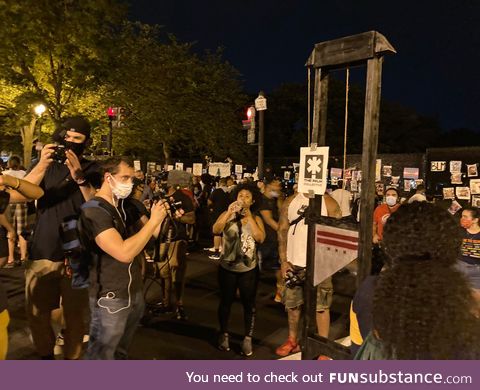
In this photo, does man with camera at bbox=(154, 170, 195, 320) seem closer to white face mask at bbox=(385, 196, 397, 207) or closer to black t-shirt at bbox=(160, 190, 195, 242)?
black t-shirt at bbox=(160, 190, 195, 242)

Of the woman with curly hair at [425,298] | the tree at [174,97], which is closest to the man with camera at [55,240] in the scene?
the woman with curly hair at [425,298]

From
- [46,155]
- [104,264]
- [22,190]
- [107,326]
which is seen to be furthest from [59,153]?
[107,326]

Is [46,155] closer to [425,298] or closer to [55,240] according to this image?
[55,240]

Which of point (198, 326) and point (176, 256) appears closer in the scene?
point (198, 326)

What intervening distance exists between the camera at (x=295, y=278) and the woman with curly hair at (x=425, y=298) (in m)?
3.35

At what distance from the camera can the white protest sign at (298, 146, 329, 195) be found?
4.40 meters

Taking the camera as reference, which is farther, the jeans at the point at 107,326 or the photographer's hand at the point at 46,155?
the photographer's hand at the point at 46,155

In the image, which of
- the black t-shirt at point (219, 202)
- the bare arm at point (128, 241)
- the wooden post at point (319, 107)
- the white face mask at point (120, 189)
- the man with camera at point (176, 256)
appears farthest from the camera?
the black t-shirt at point (219, 202)

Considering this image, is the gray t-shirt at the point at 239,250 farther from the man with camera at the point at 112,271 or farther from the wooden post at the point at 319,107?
the man with camera at the point at 112,271

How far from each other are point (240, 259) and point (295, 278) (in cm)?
63

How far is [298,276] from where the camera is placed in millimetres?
5270

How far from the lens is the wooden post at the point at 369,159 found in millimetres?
3953

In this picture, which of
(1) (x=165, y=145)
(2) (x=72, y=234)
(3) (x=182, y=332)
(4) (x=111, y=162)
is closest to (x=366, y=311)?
(4) (x=111, y=162)
